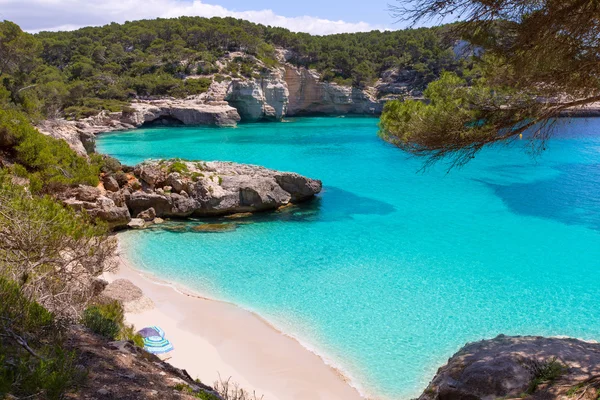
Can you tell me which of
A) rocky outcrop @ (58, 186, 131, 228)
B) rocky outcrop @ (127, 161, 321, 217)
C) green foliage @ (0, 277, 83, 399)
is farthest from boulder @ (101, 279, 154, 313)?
rocky outcrop @ (127, 161, 321, 217)

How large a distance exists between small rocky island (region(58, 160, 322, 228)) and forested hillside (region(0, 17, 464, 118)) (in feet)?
94.8

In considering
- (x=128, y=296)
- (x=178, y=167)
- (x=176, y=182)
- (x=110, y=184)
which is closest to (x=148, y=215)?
(x=176, y=182)

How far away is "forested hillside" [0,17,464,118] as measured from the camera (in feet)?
163

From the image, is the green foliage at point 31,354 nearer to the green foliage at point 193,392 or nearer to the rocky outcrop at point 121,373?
the rocky outcrop at point 121,373

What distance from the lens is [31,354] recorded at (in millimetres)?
3719

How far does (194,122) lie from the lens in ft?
159

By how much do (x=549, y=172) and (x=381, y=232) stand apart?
16.0 metres

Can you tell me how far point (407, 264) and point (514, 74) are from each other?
25.6ft

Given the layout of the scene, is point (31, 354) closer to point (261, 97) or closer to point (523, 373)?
point (523, 373)

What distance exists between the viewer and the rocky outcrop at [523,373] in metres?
4.70

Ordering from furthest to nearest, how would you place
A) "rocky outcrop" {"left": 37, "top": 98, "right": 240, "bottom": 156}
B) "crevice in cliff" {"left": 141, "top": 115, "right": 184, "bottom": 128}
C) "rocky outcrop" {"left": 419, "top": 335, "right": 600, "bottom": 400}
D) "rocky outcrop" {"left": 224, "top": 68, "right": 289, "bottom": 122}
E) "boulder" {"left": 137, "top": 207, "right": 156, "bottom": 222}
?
"rocky outcrop" {"left": 224, "top": 68, "right": 289, "bottom": 122}
"crevice in cliff" {"left": 141, "top": 115, "right": 184, "bottom": 128}
"rocky outcrop" {"left": 37, "top": 98, "right": 240, "bottom": 156}
"boulder" {"left": 137, "top": 207, "right": 156, "bottom": 222}
"rocky outcrop" {"left": 419, "top": 335, "right": 600, "bottom": 400}

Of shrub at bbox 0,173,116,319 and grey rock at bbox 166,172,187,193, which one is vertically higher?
shrub at bbox 0,173,116,319

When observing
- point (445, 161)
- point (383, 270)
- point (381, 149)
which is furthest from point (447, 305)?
point (381, 149)

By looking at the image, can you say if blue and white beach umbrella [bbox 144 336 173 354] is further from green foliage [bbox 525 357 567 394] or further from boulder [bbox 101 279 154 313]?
green foliage [bbox 525 357 567 394]
